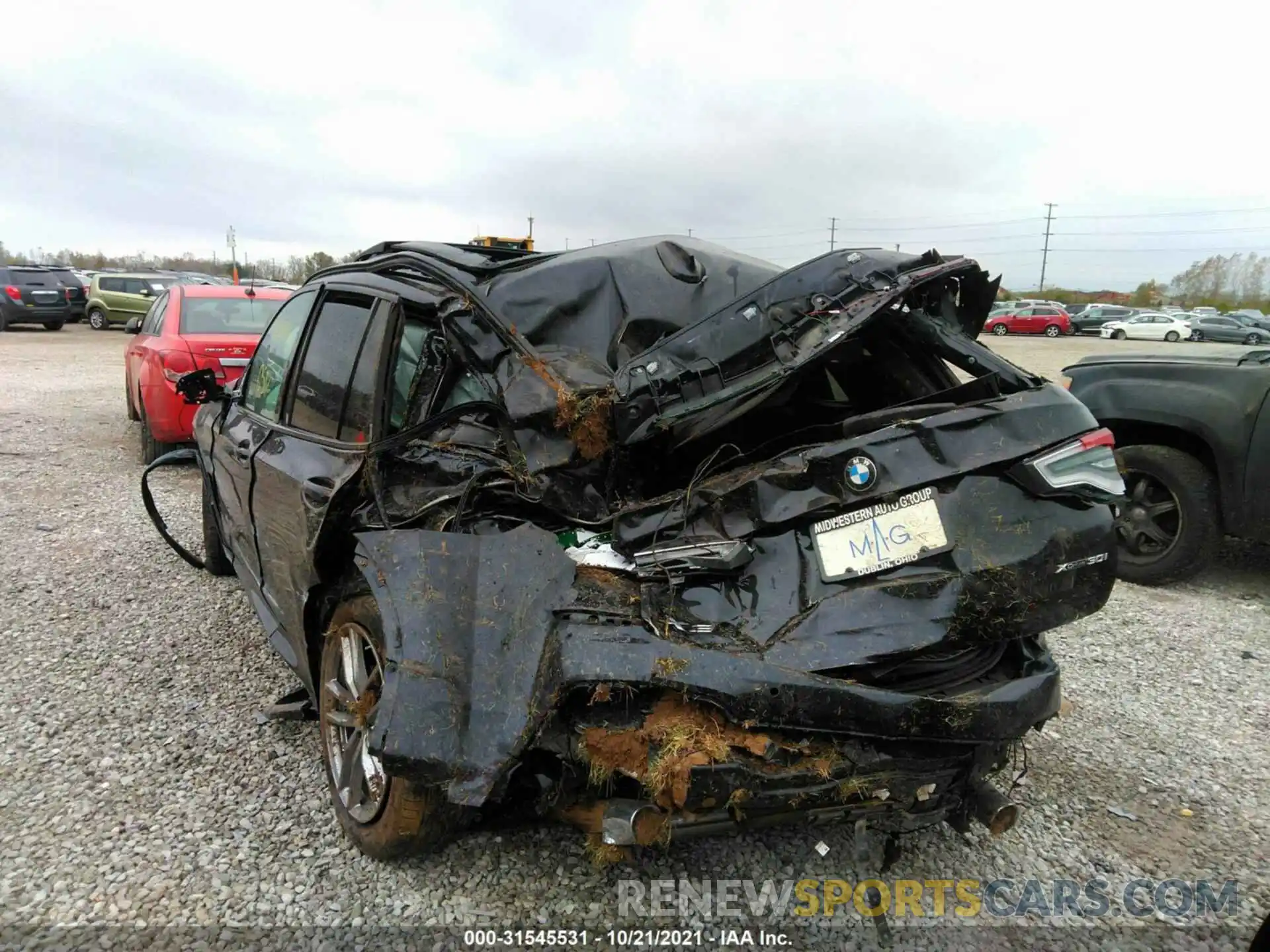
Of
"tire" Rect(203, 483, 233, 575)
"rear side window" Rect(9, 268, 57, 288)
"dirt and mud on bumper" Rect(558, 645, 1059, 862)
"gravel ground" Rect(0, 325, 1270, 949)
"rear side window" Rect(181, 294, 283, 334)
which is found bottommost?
"gravel ground" Rect(0, 325, 1270, 949)

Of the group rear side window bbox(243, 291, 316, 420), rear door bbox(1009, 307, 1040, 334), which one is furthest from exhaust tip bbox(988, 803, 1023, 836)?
rear door bbox(1009, 307, 1040, 334)

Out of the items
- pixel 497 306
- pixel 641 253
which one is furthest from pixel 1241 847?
pixel 497 306

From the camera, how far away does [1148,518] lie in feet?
16.8

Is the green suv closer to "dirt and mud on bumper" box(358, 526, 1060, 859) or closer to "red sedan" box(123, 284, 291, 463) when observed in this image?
"red sedan" box(123, 284, 291, 463)

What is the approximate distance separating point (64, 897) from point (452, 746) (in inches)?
52.0

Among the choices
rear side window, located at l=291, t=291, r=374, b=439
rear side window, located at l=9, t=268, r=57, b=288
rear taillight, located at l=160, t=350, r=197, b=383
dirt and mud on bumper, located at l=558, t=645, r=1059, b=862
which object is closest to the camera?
dirt and mud on bumper, located at l=558, t=645, r=1059, b=862

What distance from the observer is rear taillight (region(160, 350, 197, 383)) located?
6805 millimetres

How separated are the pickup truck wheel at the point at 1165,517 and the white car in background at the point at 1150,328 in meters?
37.4

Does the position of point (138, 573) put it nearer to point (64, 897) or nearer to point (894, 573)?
point (64, 897)

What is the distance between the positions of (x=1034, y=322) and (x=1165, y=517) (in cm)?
3916

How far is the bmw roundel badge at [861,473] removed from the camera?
2.22 m

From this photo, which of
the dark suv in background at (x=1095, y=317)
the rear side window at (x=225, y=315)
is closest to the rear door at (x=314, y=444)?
the rear side window at (x=225, y=315)

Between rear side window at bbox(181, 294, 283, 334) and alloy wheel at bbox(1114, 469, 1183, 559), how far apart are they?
7.08 meters

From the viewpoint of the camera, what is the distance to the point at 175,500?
21.2ft
